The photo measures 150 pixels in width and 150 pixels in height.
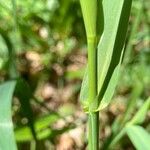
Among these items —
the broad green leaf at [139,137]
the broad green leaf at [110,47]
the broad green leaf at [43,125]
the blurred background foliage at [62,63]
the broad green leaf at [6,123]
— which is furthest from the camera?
the blurred background foliage at [62,63]

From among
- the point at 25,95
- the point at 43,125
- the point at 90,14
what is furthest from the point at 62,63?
the point at 90,14

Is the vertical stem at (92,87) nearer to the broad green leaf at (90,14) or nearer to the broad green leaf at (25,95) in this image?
the broad green leaf at (90,14)

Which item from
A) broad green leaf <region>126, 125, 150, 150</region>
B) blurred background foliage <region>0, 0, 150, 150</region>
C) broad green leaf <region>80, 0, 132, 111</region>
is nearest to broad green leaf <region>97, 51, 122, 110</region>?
broad green leaf <region>80, 0, 132, 111</region>

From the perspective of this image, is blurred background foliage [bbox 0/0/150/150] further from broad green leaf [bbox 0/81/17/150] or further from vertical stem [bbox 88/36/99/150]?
vertical stem [bbox 88/36/99/150]

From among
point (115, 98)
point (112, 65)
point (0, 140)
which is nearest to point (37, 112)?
point (115, 98)

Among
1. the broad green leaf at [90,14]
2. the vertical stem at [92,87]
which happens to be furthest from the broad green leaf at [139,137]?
the broad green leaf at [90,14]

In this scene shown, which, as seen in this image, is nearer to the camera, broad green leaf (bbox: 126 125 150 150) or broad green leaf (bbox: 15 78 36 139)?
broad green leaf (bbox: 126 125 150 150)

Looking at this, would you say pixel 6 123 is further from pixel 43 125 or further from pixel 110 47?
pixel 43 125

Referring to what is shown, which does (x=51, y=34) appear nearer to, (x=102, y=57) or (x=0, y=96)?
(x=0, y=96)
